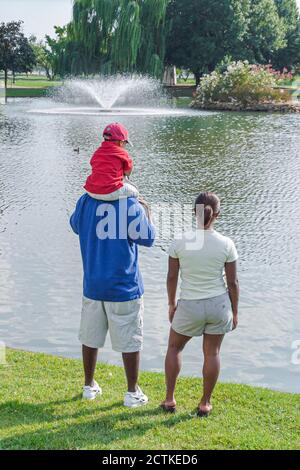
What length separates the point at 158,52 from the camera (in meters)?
43.9

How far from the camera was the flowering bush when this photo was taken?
3453 cm

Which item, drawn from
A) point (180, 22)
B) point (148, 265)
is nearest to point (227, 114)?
point (180, 22)

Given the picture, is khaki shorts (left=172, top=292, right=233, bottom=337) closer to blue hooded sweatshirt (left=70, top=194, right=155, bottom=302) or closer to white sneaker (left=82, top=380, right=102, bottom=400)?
blue hooded sweatshirt (left=70, top=194, right=155, bottom=302)

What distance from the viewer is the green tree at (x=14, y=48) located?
5822 cm

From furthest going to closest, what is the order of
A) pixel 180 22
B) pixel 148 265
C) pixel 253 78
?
pixel 180 22, pixel 253 78, pixel 148 265

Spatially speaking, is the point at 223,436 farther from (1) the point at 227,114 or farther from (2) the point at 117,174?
(1) the point at 227,114

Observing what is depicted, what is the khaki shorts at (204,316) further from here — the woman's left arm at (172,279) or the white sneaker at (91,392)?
the white sneaker at (91,392)

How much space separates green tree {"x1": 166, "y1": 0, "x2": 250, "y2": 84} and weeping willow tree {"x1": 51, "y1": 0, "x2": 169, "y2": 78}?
555 cm

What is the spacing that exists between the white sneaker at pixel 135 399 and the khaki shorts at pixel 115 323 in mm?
304

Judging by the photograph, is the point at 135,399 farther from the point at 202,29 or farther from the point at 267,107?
the point at 202,29

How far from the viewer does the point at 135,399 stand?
4.19 meters

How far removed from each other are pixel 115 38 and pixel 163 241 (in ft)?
106

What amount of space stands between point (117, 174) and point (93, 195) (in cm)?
20

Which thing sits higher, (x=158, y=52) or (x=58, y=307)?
(x=158, y=52)
